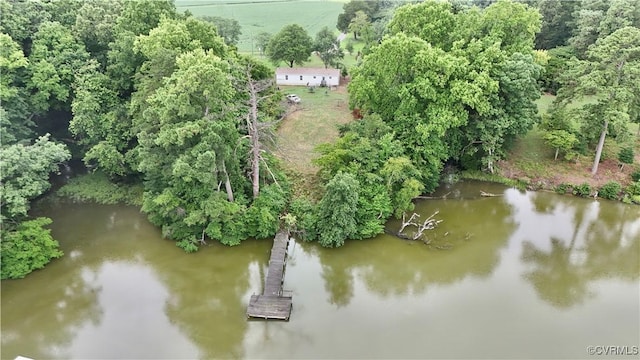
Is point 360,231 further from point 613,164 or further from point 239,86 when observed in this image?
point 613,164

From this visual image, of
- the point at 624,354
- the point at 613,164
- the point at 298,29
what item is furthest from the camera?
Result: the point at 298,29

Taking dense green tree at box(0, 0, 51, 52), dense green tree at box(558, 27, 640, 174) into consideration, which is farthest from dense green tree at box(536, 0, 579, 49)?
dense green tree at box(0, 0, 51, 52)

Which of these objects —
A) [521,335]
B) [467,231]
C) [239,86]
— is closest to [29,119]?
[239,86]

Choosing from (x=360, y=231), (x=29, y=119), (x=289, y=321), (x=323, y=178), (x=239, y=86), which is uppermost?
(x=239, y=86)

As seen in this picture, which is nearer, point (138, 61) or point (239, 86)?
point (239, 86)

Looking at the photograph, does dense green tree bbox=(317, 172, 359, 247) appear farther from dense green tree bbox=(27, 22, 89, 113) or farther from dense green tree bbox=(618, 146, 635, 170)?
dense green tree bbox=(618, 146, 635, 170)

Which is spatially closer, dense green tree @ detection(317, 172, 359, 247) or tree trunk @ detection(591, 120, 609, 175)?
dense green tree @ detection(317, 172, 359, 247)
